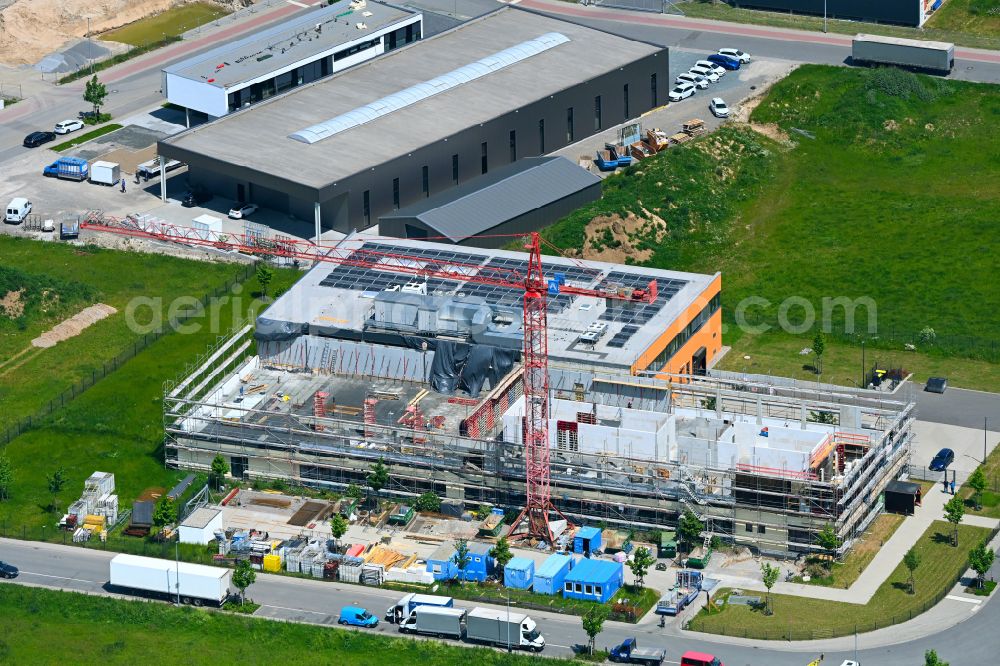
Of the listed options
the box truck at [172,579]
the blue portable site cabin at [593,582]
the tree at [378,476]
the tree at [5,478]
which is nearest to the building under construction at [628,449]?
the tree at [378,476]

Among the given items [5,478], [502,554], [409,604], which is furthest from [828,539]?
[5,478]

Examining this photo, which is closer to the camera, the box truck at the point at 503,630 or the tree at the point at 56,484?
the box truck at the point at 503,630

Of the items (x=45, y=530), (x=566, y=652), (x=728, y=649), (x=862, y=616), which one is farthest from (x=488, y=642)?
(x=45, y=530)

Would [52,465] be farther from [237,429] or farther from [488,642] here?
[488,642]

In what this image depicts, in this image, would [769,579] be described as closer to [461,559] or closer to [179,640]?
[461,559]

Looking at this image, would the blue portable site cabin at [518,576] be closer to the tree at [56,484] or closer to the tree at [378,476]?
the tree at [378,476]

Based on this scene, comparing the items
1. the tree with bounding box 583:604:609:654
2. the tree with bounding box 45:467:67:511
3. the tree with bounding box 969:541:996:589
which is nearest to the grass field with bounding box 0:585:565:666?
the tree with bounding box 583:604:609:654
